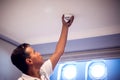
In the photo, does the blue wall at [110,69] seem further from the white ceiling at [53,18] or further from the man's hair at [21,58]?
the man's hair at [21,58]

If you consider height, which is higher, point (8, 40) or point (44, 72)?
point (8, 40)

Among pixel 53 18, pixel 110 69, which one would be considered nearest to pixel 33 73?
pixel 53 18

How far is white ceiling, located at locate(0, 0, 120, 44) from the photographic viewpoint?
5.35 ft

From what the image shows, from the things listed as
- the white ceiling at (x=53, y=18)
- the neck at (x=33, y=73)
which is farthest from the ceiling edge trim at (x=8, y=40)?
the neck at (x=33, y=73)

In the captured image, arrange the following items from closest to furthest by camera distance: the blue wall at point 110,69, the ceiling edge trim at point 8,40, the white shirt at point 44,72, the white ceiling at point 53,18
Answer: the white shirt at point 44,72
the white ceiling at point 53,18
the blue wall at point 110,69
the ceiling edge trim at point 8,40

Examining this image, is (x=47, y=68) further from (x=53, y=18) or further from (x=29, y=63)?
(x=53, y=18)

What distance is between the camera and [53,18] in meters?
1.83

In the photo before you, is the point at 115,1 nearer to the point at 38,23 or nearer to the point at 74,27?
the point at 74,27

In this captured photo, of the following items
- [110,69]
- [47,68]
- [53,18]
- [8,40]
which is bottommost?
[110,69]

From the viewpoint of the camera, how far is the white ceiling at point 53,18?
1630 mm

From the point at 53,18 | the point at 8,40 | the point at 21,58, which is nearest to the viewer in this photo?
the point at 21,58

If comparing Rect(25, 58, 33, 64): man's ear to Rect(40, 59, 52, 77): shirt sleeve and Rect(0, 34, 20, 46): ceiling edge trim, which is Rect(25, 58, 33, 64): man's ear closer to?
Rect(40, 59, 52, 77): shirt sleeve

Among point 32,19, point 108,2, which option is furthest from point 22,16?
point 108,2

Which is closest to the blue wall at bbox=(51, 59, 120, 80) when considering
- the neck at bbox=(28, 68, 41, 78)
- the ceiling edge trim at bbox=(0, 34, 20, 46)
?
the ceiling edge trim at bbox=(0, 34, 20, 46)
